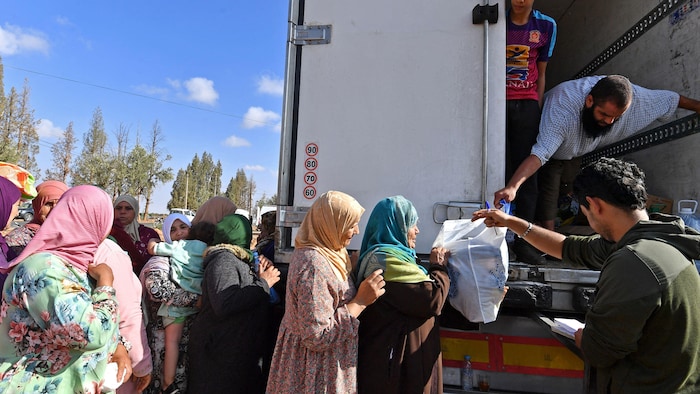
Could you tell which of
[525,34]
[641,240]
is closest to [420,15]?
[525,34]

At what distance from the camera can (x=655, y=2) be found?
2812 millimetres

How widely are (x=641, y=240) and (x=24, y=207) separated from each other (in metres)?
25.2

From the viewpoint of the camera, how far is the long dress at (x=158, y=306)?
2141mm

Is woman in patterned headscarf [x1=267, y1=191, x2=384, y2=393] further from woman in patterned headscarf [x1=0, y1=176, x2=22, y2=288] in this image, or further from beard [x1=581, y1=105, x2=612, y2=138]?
beard [x1=581, y1=105, x2=612, y2=138]

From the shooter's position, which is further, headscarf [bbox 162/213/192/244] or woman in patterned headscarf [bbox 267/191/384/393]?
headscarf [bbox 162/213/192/244]

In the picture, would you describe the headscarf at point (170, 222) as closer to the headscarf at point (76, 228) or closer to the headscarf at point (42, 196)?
the headscarf at point (42, 196)

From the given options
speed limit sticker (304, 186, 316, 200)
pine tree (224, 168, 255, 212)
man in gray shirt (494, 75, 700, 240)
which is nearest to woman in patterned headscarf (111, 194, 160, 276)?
speed limit sticker (304, 186, 316, 200)

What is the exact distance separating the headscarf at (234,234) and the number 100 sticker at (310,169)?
43cm

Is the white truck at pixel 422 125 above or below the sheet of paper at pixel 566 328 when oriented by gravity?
above

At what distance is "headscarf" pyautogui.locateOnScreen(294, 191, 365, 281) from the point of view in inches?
74.6

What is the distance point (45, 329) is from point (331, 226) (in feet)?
3.93

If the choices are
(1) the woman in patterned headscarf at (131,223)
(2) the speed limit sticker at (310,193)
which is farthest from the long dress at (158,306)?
(1) the woman in patterned headscarf at (131,223)

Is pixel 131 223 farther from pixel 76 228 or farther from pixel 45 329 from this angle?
pixel 45 329

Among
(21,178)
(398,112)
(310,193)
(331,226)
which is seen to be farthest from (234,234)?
(21,178)
